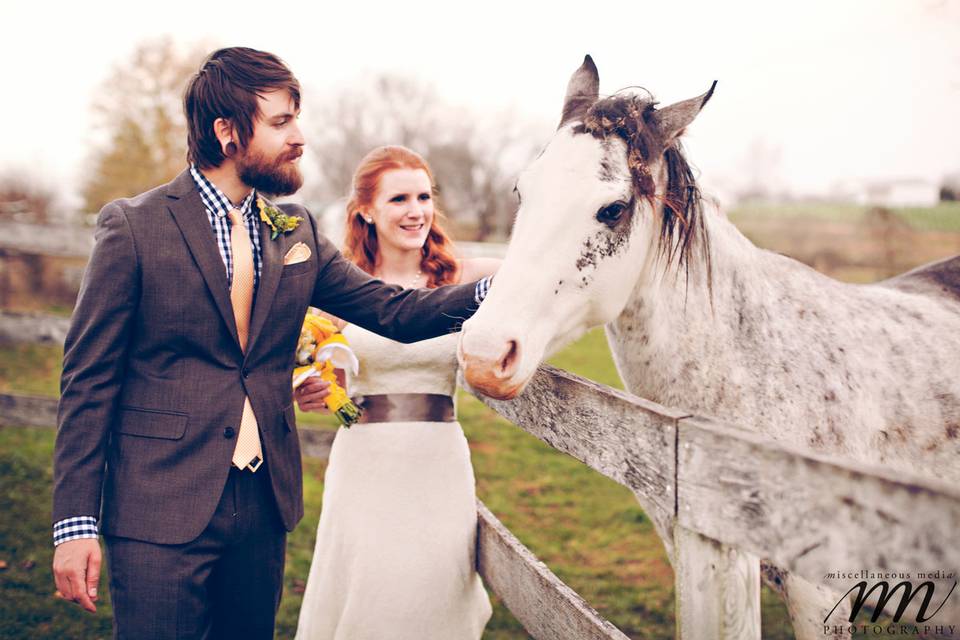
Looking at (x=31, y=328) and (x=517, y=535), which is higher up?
(x=31, y=328)

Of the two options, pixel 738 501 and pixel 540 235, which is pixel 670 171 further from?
pixel 738 501

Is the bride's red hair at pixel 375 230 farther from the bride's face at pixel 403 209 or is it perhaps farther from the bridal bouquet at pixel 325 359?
the bridal bouquet at pixel 325 359

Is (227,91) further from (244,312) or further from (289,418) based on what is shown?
(289,418)

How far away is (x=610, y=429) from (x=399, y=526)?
125 centimetres

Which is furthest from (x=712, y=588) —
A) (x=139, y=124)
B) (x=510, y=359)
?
(x=139, y=124)

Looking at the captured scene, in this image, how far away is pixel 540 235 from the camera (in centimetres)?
202

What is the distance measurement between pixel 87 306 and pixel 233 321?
1.29 ft

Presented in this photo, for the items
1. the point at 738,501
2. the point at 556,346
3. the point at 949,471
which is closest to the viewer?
the point at 738,501

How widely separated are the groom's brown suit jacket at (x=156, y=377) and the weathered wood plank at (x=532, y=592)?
2.81 feet

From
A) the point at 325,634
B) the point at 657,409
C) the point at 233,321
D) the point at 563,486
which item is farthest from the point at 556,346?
the point at 563,486

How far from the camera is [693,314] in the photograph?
2.30 m

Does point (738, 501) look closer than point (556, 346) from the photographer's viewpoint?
Yes

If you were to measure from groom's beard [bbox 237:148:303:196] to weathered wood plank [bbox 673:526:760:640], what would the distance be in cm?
160

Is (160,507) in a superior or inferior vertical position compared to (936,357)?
inferior
